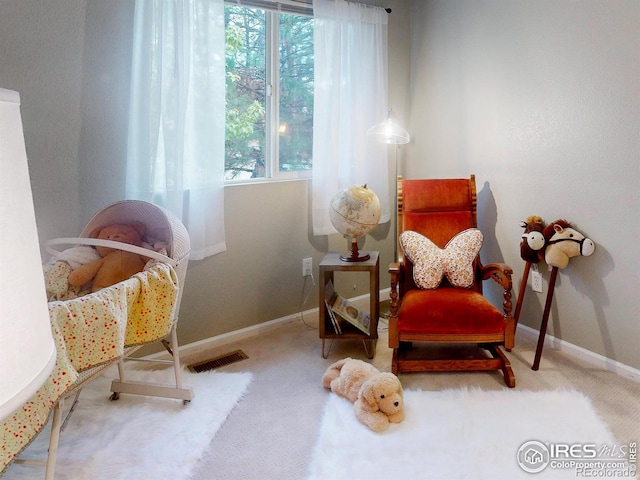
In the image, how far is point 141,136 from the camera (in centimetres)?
250

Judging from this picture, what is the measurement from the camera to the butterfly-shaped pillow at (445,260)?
2.74 metres

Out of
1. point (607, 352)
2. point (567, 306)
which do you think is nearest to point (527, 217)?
point (567, 306)

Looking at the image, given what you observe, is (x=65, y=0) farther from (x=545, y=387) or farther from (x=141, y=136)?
(x=545, y=387)

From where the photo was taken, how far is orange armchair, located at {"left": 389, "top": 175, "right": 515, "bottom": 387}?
7.93ft

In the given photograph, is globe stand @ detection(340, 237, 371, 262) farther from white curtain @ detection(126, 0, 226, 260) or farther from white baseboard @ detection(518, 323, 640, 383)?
white baseboard @ detection(518, 323, 640, 383)

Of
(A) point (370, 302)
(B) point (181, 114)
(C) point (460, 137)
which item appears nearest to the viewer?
(B) point (181, 114)

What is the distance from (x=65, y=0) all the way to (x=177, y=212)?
1.08 meters

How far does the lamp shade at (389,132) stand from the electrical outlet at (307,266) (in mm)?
932

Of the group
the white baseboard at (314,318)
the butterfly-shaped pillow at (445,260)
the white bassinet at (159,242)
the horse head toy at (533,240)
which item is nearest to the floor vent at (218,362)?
the white baseboard at (314,318)

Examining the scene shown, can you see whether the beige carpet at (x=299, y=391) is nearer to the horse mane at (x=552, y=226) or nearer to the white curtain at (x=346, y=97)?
the horse mane at (x=552, y=226)

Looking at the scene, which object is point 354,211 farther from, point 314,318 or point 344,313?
point 314,318

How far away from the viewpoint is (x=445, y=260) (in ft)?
9.05

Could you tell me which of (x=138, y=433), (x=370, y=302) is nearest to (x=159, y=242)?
(x=138, y=433)

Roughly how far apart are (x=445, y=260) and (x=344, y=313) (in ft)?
2.09
